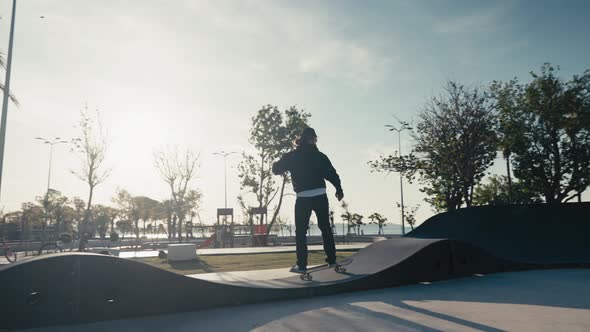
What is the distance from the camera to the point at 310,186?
216 inches

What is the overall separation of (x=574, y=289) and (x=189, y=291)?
16.3 feet

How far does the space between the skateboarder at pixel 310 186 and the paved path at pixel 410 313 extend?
3.44 feet

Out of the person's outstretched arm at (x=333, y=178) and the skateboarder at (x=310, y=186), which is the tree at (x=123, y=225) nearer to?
the skateboarder at (x=310, y=186)

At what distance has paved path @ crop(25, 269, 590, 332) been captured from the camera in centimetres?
309

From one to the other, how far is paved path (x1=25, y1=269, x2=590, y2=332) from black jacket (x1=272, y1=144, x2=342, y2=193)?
1.76m

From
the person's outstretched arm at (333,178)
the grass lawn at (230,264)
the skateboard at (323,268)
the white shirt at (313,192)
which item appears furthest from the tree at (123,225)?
the person's outstretched arm at (333,178)

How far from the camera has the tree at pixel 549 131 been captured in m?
23.7

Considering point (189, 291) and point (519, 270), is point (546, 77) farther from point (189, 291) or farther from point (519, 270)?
point (189, 291)

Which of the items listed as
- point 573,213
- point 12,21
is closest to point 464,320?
point 573,213

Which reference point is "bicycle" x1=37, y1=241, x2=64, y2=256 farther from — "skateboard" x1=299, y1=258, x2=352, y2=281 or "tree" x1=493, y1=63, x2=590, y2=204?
"tree" x1=493, y1=63, x2=590, y2=204

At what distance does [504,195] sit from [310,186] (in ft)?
144

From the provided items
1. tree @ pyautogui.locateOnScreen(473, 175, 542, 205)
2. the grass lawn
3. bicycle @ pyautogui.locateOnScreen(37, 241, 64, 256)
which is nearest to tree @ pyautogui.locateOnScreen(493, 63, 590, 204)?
tree @ pyautogui.locateOnScreen(473, 175, 542, 205)

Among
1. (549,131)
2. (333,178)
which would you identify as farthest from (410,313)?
(549,131)

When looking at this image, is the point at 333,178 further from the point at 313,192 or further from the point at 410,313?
the point at 410,313
